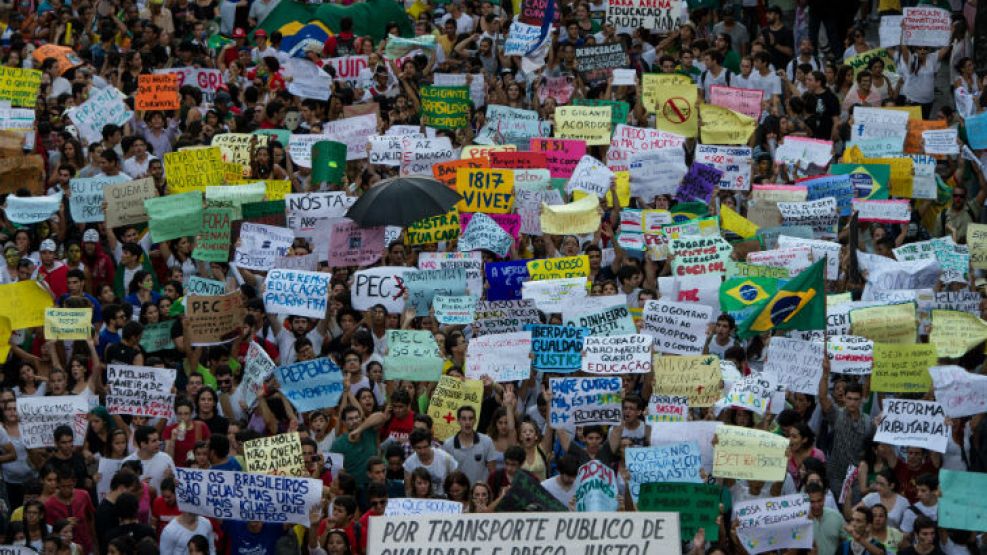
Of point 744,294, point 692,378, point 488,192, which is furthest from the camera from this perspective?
point 488,192

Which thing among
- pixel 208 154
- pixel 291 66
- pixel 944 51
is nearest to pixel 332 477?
pixel 208 154

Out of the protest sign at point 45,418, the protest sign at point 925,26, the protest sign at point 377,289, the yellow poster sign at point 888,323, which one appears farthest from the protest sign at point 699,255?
the protest sign at point 925,26

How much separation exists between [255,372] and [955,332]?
17.8ft

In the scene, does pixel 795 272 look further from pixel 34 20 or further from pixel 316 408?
pixel 34 20

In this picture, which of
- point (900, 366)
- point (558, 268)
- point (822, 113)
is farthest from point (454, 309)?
point (822, 113)

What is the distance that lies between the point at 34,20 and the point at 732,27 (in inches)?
310

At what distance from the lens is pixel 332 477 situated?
→ 52.5ft

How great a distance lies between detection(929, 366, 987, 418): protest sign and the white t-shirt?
359cm

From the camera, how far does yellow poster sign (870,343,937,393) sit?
1691 centimetres

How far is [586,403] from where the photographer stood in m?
16.4

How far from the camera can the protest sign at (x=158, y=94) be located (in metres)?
22.4

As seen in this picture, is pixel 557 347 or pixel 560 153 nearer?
pixel 557 347

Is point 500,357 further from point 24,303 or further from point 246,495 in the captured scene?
point 24,303

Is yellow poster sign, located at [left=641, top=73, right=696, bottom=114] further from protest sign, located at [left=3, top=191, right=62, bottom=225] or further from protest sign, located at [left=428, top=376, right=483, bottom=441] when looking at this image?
protest sign, located at [left=428, top=376, right=483, bottom=441]
